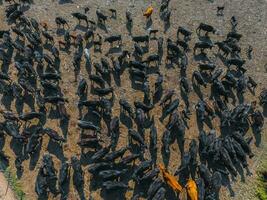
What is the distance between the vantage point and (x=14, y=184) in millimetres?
23656

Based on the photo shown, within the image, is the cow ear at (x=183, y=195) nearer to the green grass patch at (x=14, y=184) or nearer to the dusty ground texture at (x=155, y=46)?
the dusty ground texture at (x=155, y=46)

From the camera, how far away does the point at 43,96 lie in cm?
2688

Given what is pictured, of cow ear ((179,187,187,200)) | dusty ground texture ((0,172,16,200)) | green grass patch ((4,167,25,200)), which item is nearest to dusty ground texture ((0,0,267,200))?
green grass patch ((4,167,25,200))

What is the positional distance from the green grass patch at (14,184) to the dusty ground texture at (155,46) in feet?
0.80

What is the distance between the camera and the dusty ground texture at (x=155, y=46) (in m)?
24.7

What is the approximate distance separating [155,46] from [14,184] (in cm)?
1176

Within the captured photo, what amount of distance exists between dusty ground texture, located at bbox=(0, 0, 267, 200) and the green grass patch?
0.80 ft

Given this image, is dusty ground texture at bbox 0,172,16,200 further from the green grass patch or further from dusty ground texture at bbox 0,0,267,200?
dusty ground texture at bbox 0,0,267,200

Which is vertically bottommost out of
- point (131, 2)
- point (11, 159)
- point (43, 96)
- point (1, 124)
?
point (11, 159)

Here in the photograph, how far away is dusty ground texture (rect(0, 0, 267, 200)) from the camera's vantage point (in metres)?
24.7

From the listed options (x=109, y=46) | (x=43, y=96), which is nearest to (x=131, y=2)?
(x=109, y=46)

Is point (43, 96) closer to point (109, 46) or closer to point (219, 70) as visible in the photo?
point (109, 46)

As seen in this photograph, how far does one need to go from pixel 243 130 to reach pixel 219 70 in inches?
158

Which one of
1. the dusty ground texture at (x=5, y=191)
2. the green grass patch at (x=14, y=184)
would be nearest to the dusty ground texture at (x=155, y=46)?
the green grass patch at (x=14, y=184)
